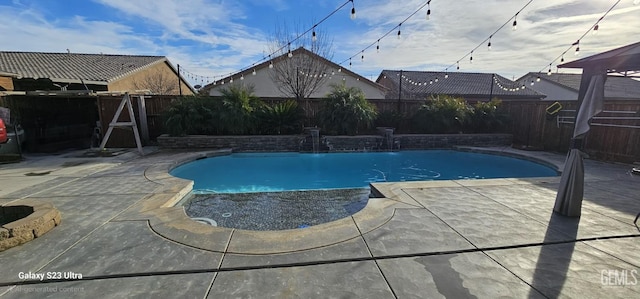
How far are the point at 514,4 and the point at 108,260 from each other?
343 inches

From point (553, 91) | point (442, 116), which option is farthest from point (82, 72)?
point (553, 91)

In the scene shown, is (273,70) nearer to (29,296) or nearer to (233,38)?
(233,38)

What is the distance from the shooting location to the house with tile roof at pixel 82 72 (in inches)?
359

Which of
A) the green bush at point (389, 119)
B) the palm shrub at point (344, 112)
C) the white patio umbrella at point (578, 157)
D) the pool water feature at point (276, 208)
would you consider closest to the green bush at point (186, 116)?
the palm shrub at point (344, 112)

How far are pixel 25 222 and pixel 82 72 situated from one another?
14225 millimetres

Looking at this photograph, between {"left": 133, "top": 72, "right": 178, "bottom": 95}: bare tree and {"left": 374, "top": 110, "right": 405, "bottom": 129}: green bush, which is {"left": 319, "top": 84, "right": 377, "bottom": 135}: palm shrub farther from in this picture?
{"left": 133, "top": 72, "right": 178, "bottom": 95}: bare tree

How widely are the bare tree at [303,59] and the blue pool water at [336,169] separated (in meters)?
6.25

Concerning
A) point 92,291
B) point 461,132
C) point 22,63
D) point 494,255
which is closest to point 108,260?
point 92,291

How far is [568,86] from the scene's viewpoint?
22.1 m

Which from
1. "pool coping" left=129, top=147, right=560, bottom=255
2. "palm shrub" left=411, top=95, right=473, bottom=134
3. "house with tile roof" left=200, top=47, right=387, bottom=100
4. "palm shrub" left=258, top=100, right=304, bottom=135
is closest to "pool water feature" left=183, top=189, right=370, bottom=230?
"pool coping" left=129, top=147, right=560, bottom=255

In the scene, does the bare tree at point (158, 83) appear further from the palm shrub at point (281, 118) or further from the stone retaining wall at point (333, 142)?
the palm shrub at point (281, 118)

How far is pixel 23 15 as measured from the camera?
25.8 feet

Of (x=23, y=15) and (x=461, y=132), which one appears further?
(x=461, y=132)

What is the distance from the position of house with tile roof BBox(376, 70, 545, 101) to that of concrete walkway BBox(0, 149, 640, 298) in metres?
18.3
